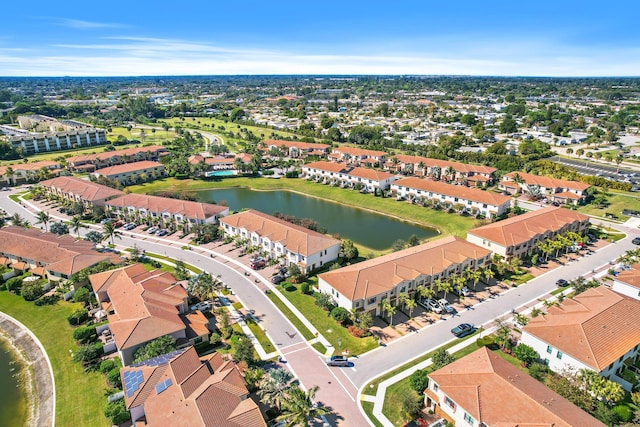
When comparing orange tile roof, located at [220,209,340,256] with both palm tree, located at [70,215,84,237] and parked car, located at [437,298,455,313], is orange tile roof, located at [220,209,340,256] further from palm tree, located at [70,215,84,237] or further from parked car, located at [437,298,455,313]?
palm tree, located at [70,215,84,237]

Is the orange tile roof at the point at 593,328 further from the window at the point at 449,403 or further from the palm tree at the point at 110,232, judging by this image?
the palm tree at the point at 110,232

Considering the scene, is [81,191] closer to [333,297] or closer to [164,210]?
[164,210]

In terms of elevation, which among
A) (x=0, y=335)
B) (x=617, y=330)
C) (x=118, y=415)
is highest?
(x=617, y=330)

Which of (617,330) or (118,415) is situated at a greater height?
(617,330)

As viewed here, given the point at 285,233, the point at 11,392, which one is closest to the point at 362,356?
the point at 285,233

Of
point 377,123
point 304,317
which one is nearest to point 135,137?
point 377,123

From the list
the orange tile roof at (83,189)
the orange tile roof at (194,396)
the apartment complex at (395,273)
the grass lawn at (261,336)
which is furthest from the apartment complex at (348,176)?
the orange tile roof at (194,396)

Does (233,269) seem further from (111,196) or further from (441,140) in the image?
(441,140)
